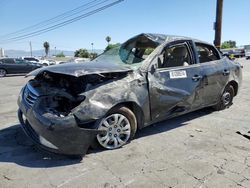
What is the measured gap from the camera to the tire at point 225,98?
5.77m

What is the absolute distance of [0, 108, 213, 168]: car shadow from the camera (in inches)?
136

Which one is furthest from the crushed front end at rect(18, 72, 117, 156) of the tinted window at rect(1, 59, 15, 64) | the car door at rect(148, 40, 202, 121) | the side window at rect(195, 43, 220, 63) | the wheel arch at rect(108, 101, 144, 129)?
the tinted window at rect(1, 59, 15, 64)

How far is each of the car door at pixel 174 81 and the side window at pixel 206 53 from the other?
A: 0.40 meters

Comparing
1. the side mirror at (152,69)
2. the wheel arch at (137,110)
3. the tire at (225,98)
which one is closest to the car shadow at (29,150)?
the wheel arch at (137,110)

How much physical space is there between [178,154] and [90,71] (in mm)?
1673

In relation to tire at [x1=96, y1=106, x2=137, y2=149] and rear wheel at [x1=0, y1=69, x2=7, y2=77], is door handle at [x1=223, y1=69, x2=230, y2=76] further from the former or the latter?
rear wheel at [x1=0, y1=69, x2=7, y2=77]

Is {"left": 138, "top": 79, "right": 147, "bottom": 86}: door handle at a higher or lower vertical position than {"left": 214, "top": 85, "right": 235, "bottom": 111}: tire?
higher

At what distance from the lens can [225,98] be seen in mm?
5883

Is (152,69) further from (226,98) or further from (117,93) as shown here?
(226,98)

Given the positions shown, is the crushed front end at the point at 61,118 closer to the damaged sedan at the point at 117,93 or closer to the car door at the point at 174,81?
the damaged sedan at the point at 117,93

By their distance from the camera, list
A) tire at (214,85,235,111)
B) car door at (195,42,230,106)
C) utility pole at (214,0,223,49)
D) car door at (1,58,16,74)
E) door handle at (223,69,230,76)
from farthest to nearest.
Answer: car door at (1,58,16,74) < utility pole at (214,0,223,49) < tire at (214,85,235,111) < door handle at (223,69,230,76) < car door at (195,42,230,106)

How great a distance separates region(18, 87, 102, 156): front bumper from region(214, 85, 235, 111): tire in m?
3.38

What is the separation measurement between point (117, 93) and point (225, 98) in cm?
322

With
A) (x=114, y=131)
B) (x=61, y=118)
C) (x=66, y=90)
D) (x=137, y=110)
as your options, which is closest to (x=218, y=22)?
(x=137, y=110)
